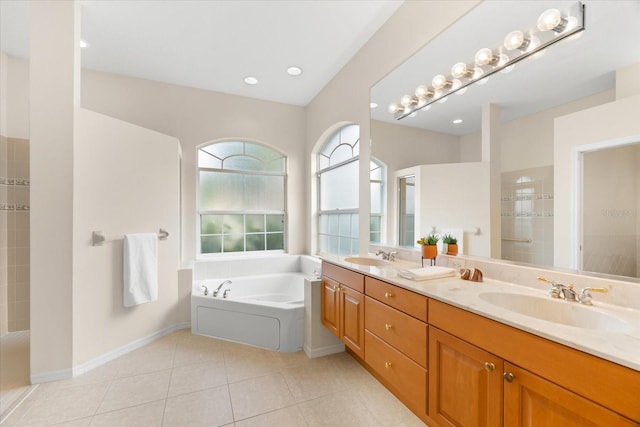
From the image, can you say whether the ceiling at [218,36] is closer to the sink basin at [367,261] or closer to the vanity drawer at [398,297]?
the sink basin at [367,261]

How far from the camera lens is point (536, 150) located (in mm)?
1425

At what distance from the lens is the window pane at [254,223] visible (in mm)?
4051

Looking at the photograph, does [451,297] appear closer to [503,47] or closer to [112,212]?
[503,47]

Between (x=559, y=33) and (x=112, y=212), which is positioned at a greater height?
(x=559, y=33)

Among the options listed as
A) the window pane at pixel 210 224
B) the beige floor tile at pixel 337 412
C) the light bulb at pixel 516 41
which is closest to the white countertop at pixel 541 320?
the beige floor tile at pixel 337 412

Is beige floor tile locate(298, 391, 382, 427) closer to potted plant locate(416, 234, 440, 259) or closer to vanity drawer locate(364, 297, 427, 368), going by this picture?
vanity drawer locate(364, 297, 427, 368)

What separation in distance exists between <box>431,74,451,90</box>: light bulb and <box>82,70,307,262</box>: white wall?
8.21ft

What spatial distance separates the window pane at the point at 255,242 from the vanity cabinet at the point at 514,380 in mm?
3150

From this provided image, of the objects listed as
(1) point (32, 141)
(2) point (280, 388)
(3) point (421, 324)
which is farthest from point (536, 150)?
(1) point (32, 141)

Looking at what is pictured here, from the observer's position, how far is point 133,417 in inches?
66.9

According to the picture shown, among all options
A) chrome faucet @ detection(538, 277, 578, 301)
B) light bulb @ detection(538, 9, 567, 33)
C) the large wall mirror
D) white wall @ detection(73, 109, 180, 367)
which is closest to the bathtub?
white wall @ detection(73, 109, 180, 367)

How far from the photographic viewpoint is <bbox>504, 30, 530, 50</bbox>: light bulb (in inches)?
56.2

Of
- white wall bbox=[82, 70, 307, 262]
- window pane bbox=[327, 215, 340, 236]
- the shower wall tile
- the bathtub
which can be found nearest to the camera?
the bathtub

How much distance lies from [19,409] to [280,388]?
1.64 metres
